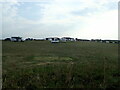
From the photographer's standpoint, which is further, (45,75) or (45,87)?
(45,75)

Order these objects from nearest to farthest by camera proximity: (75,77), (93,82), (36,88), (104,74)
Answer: (36,88) → (93,82) → (75,77) → (104,74)

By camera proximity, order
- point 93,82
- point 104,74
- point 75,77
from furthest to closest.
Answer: point 104,74, point 75,77, point 93,82

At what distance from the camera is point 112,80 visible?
9.03 m

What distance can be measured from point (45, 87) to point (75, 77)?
1860 millimetres

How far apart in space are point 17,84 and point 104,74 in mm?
3906

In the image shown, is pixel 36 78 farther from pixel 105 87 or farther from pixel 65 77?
pixel 105 87

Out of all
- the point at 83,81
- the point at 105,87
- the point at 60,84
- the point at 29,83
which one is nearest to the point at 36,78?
the point at 29,83

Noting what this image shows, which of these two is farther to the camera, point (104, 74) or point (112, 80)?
point (104, 74)

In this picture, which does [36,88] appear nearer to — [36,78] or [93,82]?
[36,78]

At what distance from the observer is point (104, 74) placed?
32.1ft

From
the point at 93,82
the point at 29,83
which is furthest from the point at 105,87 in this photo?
the point at 29,83

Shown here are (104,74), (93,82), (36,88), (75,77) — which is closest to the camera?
(36,88)

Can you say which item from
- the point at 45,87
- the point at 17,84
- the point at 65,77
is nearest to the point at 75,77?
the point at 65,77

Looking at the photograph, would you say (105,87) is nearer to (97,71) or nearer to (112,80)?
(112,80)
